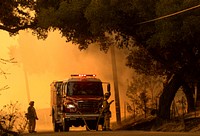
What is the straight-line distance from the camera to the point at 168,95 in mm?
31203

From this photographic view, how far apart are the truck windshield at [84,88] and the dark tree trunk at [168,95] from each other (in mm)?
3481

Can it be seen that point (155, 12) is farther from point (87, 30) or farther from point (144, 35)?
point (87, 30)

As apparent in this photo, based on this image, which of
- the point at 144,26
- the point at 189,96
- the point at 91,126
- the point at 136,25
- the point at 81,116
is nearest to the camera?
the point at 144,26

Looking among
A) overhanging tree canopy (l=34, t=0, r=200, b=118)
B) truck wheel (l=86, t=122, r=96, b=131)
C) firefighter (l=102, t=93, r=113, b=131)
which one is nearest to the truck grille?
firefighter (l=102, t=93, r=113, b=131)

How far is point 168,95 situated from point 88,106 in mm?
4294

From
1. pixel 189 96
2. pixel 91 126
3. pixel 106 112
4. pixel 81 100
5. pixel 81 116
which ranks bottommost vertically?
pixel 91 126

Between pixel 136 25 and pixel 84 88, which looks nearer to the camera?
pixel 136 25

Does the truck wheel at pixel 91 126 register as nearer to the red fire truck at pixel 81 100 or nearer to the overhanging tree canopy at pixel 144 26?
the red fire truck at pixel 81 100

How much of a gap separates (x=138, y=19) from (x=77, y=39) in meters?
4.51

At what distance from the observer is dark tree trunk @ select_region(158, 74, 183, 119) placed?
3105 centimetres

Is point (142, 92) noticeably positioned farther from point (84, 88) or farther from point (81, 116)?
point (84, 88)

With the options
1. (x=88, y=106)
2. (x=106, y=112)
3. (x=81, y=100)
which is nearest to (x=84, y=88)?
(x=81, y=100)

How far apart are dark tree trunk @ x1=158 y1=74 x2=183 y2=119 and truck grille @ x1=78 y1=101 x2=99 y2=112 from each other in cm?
362

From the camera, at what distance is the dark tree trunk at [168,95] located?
31047mm
